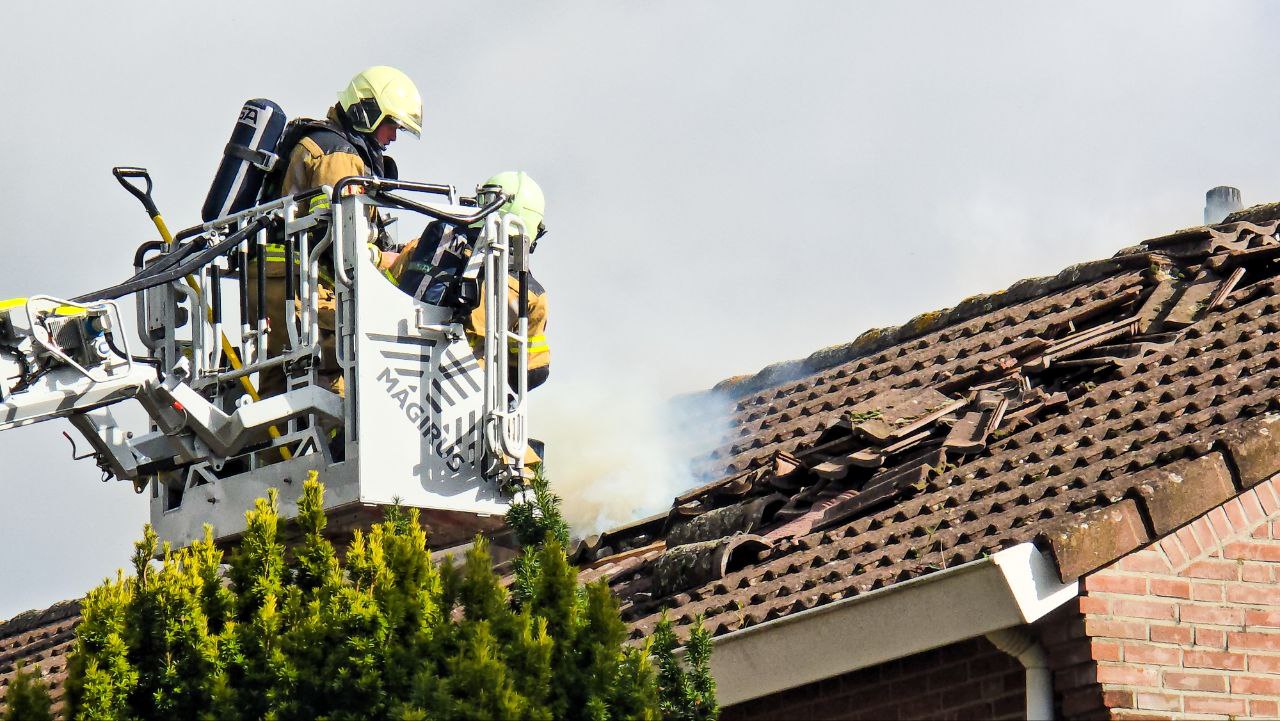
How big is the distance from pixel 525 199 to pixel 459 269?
86 centimetres

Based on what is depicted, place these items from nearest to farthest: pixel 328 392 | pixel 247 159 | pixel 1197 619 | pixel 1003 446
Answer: pixel 1197 619, pixel 1003 446, pixel 328 392, pixel 247 159

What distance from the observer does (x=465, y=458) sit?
9984 millimetres

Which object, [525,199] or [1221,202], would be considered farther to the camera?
[1221,202]

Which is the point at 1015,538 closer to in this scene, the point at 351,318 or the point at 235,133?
the point at 351,318

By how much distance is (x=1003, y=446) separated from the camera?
8.98m

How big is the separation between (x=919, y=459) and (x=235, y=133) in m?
4.09

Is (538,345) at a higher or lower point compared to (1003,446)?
higher

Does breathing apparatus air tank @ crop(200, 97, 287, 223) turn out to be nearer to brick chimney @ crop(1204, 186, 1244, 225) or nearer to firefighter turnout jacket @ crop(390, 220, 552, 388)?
firefighter turnout jacket @ crop(390, 220, 552, 388)

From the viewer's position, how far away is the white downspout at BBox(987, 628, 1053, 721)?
7469 mm

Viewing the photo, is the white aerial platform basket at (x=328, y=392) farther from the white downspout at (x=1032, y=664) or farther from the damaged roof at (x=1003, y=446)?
the white downspout at (x=1032, y=664)

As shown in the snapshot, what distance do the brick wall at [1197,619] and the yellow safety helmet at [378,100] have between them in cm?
500

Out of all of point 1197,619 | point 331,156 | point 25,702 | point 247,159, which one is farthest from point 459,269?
point 1197,619

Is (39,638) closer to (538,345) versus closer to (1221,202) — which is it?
(538,345)

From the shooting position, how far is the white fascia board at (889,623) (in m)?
7.34
